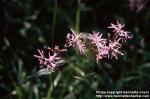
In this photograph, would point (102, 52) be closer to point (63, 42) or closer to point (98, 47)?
point (98, 47)

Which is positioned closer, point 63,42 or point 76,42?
point 76,42

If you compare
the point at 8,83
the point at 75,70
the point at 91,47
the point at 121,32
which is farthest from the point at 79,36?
the point at 8,83

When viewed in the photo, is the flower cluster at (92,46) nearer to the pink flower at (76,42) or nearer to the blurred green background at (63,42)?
the pink flower at (76,42)

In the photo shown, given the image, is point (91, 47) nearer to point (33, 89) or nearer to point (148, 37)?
point (33, 89)

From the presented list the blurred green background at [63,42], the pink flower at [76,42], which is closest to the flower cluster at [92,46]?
the pink flower at [76,42]

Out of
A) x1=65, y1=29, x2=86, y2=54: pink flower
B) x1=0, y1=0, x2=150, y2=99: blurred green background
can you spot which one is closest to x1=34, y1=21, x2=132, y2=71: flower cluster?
x1=65, y1=29, x2=86, y2=54: pink flower

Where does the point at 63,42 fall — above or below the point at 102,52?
above

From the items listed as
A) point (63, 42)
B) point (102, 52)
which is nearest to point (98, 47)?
point (102, 52)

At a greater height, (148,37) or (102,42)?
(148,37)
